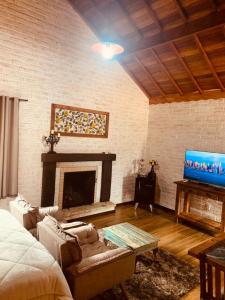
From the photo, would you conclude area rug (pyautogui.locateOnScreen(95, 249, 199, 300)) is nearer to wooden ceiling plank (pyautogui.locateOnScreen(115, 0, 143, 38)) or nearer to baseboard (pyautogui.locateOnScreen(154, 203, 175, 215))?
baseboard (pyautogui.locateOnScreen(154, 203, 175, 215))

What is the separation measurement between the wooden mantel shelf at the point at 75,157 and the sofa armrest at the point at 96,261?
2.53m

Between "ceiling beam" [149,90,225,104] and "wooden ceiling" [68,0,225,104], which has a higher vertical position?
Answer: "wooden ceiling" [68,0,225,104]

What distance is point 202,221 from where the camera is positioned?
4.55m

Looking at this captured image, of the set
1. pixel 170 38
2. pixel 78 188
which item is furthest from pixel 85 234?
pixel 170 38

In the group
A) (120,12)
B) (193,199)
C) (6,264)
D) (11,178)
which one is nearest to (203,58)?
(120,12)

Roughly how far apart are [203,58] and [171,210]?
3.34m

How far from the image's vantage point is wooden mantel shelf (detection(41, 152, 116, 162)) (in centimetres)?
438

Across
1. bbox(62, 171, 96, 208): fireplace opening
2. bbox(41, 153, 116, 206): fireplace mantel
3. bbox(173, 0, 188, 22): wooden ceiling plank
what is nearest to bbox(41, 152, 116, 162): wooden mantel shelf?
bbox(41, 153, 116, 206): fireplace mantel

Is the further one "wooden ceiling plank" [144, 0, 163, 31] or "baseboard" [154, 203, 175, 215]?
"baseboard" [154, 203, 175, 215]

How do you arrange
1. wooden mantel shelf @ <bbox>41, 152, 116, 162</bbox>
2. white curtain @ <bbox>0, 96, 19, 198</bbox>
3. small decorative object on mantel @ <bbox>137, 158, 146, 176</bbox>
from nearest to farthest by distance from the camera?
1. white curtain @ <bbox>0, 96, 19, 198</bbox>
2. wooden mantel shelf @ <bbox>41, 152, 116, 162</bbox>
3. small decorative object on mantel @ <bbox>137, 158, 146, 176</bbox>

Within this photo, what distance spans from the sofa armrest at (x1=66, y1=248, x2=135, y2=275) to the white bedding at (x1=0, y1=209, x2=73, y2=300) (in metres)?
0.18

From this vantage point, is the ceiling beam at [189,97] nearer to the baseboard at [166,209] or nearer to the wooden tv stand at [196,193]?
the wooden tv stand at [196,193]

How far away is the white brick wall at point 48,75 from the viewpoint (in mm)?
3975

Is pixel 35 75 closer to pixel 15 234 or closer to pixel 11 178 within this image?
pixel 11 178
